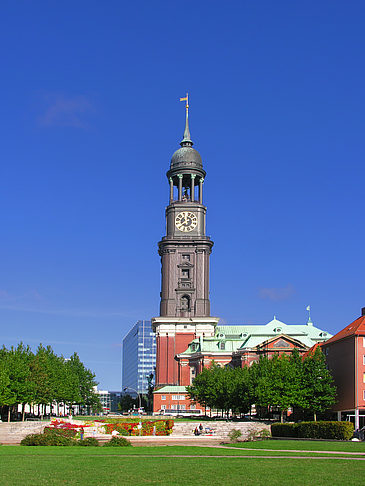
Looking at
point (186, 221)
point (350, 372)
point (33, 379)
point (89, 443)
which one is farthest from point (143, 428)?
point (186, 221)

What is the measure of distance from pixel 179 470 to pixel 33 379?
7291cm

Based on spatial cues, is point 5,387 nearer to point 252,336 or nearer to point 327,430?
point 327,430

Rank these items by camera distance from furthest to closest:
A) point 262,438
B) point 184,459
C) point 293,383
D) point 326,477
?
point 293,383 < point 262,438 < point 184,459 < point 326,477

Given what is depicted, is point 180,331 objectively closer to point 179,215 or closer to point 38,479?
point 179,215

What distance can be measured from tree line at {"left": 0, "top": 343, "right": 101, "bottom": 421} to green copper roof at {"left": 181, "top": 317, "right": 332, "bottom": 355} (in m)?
27.5

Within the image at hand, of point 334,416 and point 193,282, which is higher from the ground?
point 193,282

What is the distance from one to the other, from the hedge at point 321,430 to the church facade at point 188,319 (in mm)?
68257

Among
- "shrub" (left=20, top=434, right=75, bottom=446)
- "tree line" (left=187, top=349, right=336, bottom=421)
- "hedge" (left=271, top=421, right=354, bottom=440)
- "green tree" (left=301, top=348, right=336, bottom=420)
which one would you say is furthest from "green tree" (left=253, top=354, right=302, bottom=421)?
"shrub" (left=20, top=434, right=75, bottom=446)

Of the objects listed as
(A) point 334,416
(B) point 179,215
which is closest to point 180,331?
(B) point 179,215

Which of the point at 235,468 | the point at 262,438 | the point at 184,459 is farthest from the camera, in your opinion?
the point at 262,438

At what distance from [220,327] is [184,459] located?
396 ft

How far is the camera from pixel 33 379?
97.8m

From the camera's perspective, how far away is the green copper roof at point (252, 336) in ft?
444

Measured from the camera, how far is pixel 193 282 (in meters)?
145
